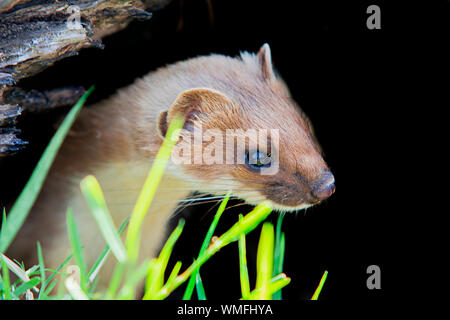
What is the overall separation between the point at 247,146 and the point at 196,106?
0.29 meters

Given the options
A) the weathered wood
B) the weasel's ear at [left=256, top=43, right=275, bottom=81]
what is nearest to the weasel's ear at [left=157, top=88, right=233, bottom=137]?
the weasel's ear at [left=256, top=43, right=275, bottom=81]

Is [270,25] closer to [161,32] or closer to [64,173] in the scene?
[161,32]

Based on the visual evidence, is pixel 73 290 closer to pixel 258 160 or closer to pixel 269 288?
pixel 269 288

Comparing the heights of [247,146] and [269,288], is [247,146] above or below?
above

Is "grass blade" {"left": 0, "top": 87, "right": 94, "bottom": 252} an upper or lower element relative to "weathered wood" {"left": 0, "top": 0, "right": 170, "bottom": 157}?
lower

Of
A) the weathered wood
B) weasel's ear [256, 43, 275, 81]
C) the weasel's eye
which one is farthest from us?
weasel's ear [256, 43, 275, 81]

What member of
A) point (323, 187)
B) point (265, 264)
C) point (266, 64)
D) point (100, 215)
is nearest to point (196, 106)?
point (266, 64)

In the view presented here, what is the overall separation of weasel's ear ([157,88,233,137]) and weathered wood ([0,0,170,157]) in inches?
19.3

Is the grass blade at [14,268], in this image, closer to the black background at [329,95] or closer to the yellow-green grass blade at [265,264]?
the yellow-green grass blade at [265,264]

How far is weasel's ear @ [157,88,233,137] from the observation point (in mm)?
2012

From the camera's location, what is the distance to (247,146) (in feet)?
6.72

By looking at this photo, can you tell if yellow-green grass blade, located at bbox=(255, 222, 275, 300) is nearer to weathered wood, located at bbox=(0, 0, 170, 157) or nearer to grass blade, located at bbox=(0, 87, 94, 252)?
grass blade, located at bbox=(0, 87, 94, 252)

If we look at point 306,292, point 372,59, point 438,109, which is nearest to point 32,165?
point 306,292

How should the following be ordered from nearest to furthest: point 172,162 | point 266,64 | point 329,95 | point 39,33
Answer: point 39,33
point 172,162
point 266,64
point 329,95
